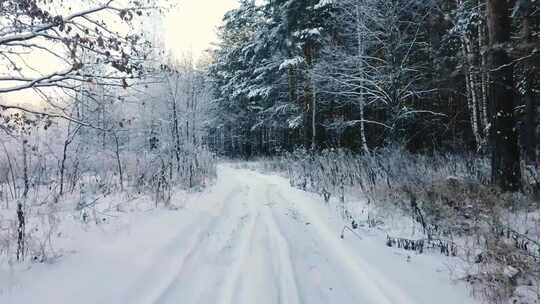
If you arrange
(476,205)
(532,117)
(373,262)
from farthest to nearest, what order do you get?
(532,117), (476,205), (373,262)

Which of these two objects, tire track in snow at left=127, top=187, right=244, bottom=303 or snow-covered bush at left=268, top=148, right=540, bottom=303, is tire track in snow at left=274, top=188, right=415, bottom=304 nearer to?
snow-covered bush at left=268, top=148, right=540, bottom=303

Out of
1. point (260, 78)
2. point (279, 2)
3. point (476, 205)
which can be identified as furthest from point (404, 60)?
point (260, 78)

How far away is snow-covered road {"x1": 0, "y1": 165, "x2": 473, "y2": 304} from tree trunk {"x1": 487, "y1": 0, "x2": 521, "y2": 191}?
3.00 meters

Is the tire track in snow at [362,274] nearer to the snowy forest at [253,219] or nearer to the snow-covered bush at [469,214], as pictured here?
the snowy forest at [253,219]

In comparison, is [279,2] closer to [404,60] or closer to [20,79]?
[404,60]

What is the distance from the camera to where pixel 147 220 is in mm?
6430

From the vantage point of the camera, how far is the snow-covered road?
3449mm

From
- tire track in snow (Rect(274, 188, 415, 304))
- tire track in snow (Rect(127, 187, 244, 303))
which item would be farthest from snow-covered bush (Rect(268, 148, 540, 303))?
tire track in snow (Rect(127, 187, 244, 303))

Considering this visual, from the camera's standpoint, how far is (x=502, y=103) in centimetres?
676

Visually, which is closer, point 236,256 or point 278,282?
point 278,282

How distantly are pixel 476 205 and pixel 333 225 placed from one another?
7.66 feet

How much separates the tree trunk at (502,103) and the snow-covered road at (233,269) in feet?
9.83

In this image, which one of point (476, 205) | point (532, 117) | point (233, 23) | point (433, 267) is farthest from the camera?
point (233, 23)

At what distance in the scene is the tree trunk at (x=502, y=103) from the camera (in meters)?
6.59
